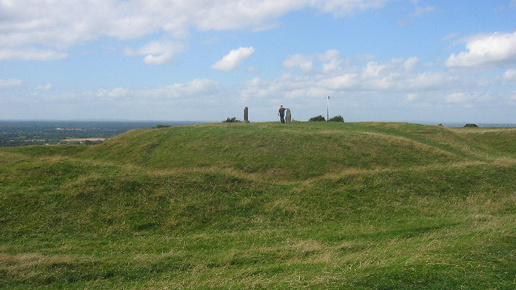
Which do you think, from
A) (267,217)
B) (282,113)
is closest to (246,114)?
(282,113)

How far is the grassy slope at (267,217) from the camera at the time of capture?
8.23 m

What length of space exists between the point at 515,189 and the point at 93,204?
20412 millimetres

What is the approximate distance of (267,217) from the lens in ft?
46.8

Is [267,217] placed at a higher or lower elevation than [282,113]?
lower

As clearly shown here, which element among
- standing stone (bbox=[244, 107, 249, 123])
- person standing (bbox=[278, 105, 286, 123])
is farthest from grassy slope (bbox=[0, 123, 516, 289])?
standing stone (bbox=[244, 107, 249, 123])

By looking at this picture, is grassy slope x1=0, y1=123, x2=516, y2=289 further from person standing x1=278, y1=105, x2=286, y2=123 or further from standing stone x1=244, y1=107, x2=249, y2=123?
standing stone x1=244, y1=107, x2=249, y2=123

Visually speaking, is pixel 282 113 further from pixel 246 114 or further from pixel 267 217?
pixel 267 217

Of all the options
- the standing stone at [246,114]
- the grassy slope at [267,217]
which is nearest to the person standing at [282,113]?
the standing stone at [246,114]

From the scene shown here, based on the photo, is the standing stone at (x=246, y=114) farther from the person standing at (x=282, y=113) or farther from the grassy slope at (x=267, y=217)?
the grassy slope at (x=267, y=217)

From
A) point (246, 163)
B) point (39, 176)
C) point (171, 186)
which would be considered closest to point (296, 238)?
point (171, 186)

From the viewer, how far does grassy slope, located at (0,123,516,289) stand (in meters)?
8.23

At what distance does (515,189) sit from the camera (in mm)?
18438

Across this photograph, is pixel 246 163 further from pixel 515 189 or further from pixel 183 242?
pixel 515 189

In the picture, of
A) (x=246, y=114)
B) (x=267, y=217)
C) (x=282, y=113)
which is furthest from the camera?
(x=246, y=114)
